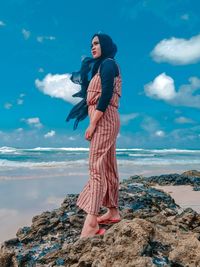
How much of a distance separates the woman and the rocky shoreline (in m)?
0.29

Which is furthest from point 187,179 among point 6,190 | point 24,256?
point 24,256

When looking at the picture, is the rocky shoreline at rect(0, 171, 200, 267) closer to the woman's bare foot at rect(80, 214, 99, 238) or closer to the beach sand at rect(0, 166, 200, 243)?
the woman's bare foot at rect(80, 214, 99, 238)

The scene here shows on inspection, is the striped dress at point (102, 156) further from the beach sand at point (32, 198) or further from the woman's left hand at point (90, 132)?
the beach sand at point (32, 198)

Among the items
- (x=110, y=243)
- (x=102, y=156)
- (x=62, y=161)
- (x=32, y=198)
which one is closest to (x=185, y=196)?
(x=32, y=198)

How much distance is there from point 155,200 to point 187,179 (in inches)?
189

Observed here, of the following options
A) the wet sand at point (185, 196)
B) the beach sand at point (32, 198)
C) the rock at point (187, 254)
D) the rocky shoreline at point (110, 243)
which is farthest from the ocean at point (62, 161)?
the rock at point (187, 254)

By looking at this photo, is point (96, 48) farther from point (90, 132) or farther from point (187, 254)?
point (187, 254)

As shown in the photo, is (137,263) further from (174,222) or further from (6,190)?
(6,190)

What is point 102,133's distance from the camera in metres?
3.86

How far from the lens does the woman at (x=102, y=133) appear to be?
3.81 m

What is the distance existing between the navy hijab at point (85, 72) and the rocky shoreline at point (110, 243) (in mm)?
1111

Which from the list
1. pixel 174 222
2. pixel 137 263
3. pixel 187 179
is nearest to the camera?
pixel 137 263

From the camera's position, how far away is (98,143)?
3.85m

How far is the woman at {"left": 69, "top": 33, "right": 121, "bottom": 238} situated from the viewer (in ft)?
12.5
